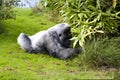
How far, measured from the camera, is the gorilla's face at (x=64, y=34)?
10.7 m

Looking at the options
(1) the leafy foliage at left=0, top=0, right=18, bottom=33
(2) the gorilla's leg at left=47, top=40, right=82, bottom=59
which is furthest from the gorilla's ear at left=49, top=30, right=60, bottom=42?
(1) the leafy foliage at left=0, top=0, right=18, bottom=33

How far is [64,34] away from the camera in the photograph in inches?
425

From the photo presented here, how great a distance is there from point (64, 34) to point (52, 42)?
498mm

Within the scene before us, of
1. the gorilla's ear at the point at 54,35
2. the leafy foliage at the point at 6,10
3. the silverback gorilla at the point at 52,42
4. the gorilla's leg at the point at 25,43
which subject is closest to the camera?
the silverback gorilla at the point at 52,42

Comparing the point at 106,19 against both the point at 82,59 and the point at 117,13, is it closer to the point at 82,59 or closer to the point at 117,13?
the point at 117,13

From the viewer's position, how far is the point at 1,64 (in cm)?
916

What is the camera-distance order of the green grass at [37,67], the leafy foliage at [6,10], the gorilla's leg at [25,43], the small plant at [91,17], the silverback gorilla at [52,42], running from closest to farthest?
the green grass at [37,67] < the small plant at [91,17] < the silverback gorilla at [52,42] < the gorilla's leg at [25,43] < the leafy foliage at [6,10]

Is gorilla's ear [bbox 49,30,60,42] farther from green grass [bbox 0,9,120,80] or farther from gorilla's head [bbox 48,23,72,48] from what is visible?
green grass [bbox 0,9,120,80]

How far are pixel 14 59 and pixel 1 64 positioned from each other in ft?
2.17

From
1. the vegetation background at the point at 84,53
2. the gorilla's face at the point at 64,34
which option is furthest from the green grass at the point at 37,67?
the gorilla's face at the point at 64,34

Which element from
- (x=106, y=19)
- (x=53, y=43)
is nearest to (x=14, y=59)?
(x=53, y=43)

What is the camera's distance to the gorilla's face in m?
10.7

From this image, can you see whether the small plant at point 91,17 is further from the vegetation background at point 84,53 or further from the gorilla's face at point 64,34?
the gorilla's face at point 64,34

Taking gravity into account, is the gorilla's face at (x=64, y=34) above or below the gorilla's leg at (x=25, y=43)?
above
